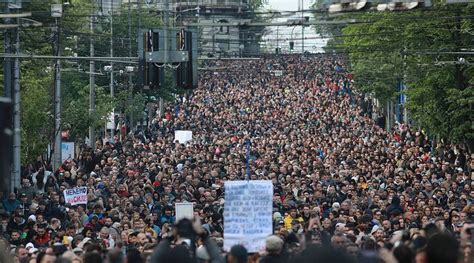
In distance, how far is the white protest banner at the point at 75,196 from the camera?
3228 centimetres

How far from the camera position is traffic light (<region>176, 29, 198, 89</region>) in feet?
114

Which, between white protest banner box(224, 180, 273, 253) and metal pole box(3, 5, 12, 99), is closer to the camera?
white protest banner box(224, 180, 273, 253)

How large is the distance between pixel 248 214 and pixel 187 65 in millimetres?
13319

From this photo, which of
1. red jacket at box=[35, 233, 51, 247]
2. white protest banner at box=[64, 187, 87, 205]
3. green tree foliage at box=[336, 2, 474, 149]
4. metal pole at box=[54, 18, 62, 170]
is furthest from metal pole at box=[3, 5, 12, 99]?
red jacket at box=[35, 233, 51, 247]

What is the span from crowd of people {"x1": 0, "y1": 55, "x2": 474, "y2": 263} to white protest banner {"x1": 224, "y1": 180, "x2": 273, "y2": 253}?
41 cm

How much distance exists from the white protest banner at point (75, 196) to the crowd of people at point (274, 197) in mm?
261

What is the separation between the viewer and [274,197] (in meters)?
31.8

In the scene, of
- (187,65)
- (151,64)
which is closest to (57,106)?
(151,64)

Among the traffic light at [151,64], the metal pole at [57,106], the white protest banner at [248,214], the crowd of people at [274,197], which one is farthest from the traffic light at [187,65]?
the white protest banner at [248,214]

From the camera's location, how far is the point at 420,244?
16172mm

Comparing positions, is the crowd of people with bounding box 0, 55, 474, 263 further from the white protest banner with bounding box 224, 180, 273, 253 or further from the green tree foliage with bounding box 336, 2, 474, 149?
the green tree foliage with bounding box 336, 2, 474, 149

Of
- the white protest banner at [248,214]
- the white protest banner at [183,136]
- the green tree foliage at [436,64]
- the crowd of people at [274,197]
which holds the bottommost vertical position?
the white protest banner at [183,136]

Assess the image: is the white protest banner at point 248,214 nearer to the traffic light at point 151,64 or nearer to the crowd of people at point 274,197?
the crowd of people at point 274,197

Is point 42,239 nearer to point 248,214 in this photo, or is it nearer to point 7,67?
point 248,214
